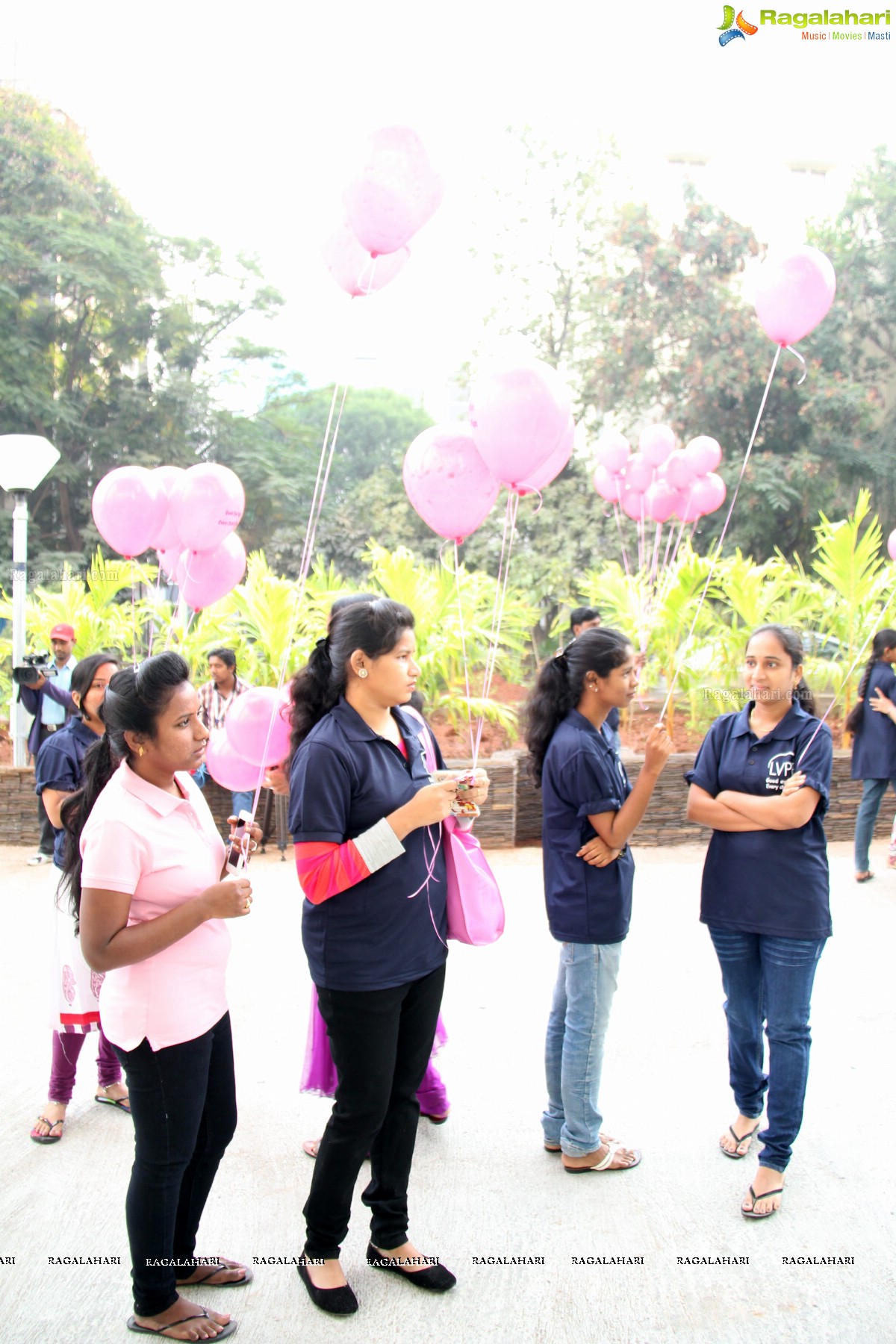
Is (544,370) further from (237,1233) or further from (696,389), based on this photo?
(696,389)

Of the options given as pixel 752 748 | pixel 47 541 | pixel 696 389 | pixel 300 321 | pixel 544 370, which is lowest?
pixel 47 541

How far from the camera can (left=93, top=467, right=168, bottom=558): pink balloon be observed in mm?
5082

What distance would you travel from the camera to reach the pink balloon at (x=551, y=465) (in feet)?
11.4

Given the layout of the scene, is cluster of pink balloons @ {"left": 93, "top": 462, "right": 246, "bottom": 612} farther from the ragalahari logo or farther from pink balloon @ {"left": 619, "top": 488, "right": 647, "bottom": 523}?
the ragalahari logo

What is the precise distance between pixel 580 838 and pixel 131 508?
3439mm

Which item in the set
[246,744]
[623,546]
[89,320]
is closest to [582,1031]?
[246,744]

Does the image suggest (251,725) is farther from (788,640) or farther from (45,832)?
(788,640)

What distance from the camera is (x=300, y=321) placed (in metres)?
23.7

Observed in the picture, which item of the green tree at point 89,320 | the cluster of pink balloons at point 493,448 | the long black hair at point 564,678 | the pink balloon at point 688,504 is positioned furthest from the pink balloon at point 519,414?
the green tree at point 89,320

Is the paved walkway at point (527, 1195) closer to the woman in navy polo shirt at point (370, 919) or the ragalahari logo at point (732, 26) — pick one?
the woman in navy polo shirt at point (370, 919)

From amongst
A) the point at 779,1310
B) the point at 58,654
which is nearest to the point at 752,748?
the point at 779,1310

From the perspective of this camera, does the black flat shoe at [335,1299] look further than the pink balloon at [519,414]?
No

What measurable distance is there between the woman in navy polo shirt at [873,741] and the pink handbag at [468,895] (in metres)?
3.84

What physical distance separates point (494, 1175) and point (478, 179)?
51.1 ft
